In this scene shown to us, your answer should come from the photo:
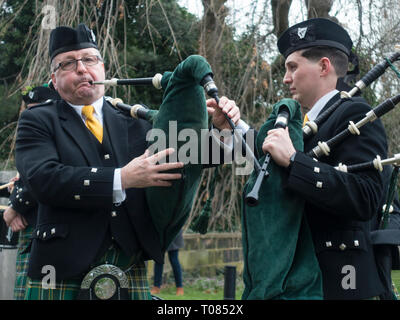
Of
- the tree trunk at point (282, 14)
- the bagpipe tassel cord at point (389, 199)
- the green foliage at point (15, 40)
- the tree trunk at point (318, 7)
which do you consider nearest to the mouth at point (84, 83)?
the bagpipe tassel cord at point (389, 199)

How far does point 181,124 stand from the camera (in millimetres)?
2141

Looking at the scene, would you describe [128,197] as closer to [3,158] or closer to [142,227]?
[142,227]

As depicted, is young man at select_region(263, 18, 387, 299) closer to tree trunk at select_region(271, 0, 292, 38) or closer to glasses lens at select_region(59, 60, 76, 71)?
glasses lens at select_region(59, 60, 76, 71)

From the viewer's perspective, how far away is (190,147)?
2184 mm

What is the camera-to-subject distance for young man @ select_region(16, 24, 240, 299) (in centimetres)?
221

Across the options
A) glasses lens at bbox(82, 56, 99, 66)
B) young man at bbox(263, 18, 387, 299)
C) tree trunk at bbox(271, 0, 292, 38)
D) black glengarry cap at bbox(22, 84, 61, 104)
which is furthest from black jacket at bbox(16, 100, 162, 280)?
tree trunk at bbox(271, 0, 292, 38)

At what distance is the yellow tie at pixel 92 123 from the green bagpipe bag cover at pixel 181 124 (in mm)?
300

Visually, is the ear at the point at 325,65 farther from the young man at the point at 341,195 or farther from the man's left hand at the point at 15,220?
the man's left hand at the point at 15,220

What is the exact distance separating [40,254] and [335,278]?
1.21 metres

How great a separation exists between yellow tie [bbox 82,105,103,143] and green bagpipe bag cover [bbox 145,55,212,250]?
0.30 m

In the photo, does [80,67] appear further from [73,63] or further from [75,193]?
[75,193]

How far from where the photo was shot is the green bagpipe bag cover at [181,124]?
2105mm

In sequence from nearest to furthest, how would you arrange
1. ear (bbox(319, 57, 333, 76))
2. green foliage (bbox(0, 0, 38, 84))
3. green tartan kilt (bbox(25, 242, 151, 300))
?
green tartan kilt (bbox(25, 242, 151, 300)), ear (bbox(319, 57, 333, 76)), green foliage (bbox(0, 0, 38, 84))
